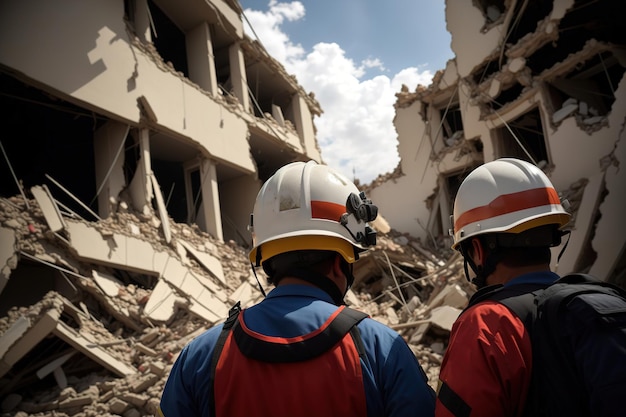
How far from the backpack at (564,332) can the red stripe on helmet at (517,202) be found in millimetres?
531

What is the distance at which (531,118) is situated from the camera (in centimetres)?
1199

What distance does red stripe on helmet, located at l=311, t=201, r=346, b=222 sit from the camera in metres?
1.65

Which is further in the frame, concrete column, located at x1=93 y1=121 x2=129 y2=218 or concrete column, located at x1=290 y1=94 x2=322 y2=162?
concrete column, located at x1=290 y1=94 x2=322 y2=162

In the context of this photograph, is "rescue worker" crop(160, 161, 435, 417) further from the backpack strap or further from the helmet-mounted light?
the helmet-mounted light

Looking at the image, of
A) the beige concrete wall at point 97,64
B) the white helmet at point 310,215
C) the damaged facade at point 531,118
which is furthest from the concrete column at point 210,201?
the white helmet at point 310,215

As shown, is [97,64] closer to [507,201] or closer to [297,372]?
[507,201]

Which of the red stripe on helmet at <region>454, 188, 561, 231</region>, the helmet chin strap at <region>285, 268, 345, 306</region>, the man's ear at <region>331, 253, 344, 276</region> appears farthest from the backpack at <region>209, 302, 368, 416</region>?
the red stripe on helmet at <region>454, 188, 561, 231</region>

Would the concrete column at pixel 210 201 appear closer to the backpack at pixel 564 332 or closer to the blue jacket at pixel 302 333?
the blue jacket at pixel 302 333

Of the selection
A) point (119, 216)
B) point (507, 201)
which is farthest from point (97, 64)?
point (507, 201)

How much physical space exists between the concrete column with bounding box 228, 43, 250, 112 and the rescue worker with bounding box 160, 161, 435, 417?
12024 millimetres

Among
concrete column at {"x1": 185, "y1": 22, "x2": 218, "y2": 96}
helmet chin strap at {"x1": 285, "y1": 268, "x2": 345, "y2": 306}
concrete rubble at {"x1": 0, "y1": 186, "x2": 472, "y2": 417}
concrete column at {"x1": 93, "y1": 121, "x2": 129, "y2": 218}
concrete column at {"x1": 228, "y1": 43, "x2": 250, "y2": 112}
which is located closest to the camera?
helmet chin strap at {"x1": 285, "y1": 268, "x2": 345, "y2": 306}

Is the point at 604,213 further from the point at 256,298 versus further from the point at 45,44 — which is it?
the point at 45,44

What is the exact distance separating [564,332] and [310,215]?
99cm

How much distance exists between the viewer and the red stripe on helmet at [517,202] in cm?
177
